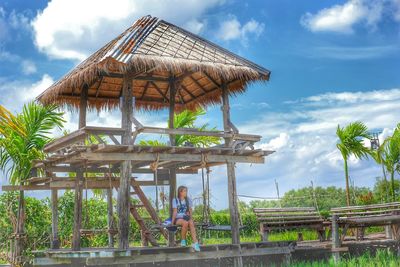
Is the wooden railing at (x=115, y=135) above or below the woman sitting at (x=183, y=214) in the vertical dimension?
above

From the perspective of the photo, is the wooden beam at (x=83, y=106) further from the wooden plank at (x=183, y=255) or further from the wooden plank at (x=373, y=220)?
the wooden plank at (x=373, y=220)

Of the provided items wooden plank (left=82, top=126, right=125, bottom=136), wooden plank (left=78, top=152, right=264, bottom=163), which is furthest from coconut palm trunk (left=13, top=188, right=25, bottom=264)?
wooden plank (left=82, top=126, right=125, bottom=136)

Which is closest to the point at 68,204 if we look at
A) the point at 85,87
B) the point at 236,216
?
the point at 85,87

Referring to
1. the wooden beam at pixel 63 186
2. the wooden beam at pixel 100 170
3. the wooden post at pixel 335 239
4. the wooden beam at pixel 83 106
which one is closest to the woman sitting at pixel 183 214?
the wooden beam at pixel 63 186

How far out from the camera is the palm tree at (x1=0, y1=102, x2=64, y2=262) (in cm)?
1406

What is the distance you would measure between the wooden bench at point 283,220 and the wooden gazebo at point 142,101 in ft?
4.47

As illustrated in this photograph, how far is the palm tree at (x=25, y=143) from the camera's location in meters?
14.1

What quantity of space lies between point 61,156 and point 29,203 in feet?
14.9

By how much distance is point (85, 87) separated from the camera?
43.9 ft

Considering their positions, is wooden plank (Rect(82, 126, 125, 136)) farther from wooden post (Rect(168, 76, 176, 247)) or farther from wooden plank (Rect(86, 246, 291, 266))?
wooden post (Rect(168, 76, 176, 247))

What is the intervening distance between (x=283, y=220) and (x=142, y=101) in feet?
15.2

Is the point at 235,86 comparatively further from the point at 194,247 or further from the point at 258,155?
the point at 194,247

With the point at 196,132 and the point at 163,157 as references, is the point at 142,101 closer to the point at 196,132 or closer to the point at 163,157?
the point at 196,132

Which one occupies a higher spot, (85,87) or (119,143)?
(85,87)
